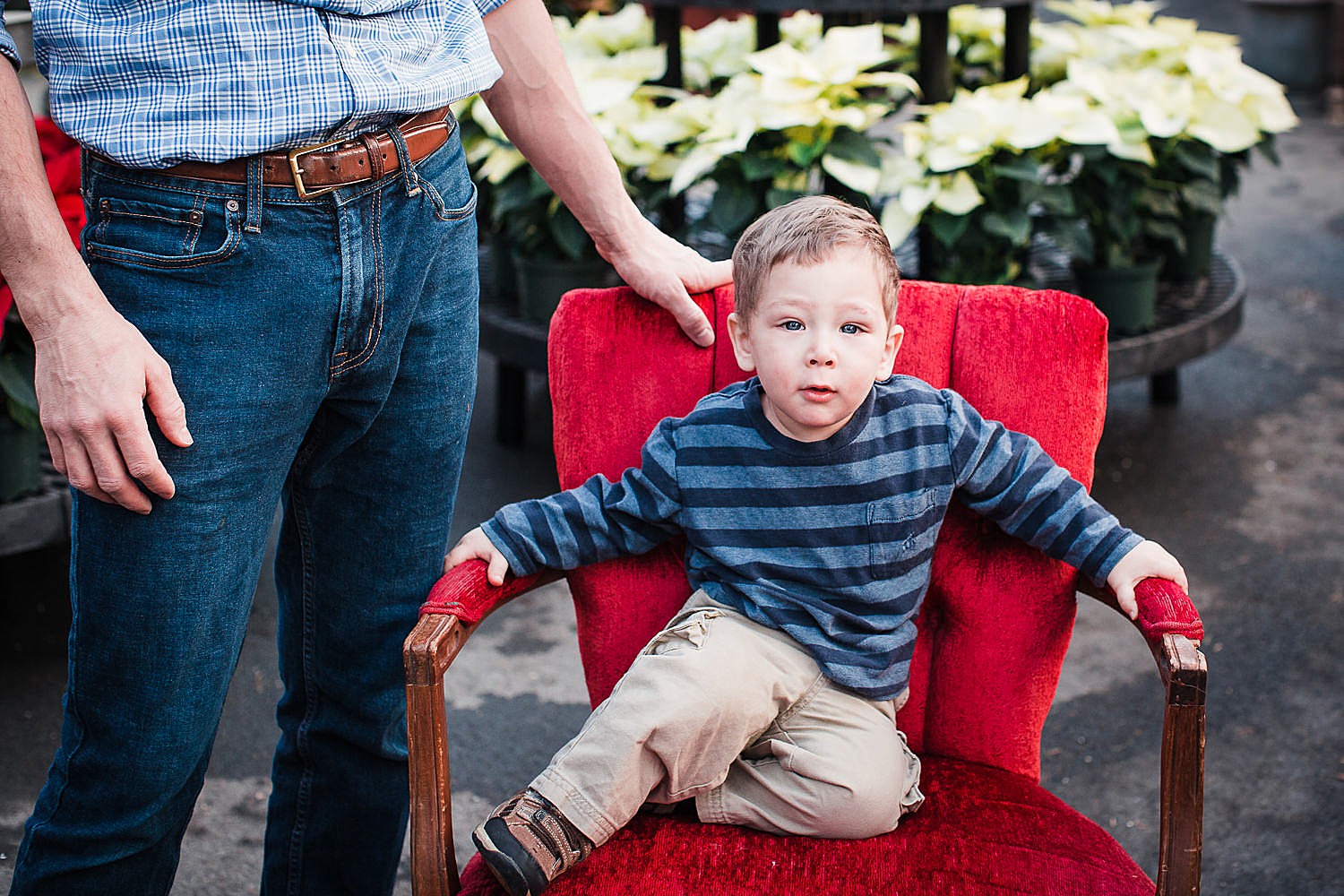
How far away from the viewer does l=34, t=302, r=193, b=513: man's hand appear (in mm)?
1157

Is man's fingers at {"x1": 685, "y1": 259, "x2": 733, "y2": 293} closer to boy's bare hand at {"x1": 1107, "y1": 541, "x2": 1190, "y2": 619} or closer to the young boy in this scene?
the young boy

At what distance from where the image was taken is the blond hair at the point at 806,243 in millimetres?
1469

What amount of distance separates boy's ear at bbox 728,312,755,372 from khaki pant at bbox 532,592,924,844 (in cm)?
28

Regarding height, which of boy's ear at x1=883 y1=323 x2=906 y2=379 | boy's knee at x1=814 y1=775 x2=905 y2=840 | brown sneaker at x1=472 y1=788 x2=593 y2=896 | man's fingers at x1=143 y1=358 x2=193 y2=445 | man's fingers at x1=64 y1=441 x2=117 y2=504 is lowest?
boy's knee at x1=814 y1=775 x2=905 y2=840

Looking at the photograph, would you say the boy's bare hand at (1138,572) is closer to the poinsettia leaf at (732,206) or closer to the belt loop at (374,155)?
the belt loop at (374,155)

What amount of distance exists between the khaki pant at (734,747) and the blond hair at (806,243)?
0.38m

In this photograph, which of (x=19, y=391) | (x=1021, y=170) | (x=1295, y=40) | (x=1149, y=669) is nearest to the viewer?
(x=19, y=391)

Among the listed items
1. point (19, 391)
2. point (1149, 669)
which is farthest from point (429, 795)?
point (1149, 669)

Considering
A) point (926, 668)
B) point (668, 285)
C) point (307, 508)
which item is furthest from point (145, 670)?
point (926, 668)

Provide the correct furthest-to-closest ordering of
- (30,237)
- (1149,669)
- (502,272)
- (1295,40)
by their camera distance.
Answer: (1295,40) → (502,272) → (1149,669) → (30,237)

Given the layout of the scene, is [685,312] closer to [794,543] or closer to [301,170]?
[794,543]

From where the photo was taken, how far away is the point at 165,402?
3.94 feet

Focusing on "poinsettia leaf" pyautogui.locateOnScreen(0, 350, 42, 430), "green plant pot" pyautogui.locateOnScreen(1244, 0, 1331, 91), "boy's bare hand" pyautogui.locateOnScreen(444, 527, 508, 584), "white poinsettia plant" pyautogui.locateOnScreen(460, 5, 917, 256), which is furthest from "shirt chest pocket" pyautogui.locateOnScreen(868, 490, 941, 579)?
"green plant pot" pyautogui.locateOnScreen(1244, 0, 1331, 91)

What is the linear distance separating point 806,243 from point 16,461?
1790mm
